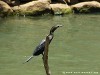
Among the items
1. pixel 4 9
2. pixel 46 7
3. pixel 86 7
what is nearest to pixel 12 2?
pixel 4 9

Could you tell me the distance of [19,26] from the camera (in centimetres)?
1731

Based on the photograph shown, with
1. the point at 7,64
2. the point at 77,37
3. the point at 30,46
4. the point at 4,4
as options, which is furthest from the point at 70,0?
the point at 7,64

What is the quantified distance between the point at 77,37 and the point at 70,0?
7271 mm

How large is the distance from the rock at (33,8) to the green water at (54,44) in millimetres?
722

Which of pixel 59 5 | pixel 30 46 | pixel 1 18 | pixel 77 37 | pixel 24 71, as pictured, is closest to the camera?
pixel 24 71

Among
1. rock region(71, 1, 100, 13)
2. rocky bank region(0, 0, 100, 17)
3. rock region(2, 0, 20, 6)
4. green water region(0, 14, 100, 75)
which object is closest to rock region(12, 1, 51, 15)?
rocky bank region(0, 0, 100, 17)

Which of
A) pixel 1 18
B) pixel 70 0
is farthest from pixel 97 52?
pixel 70 0

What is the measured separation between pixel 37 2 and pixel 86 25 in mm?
3756

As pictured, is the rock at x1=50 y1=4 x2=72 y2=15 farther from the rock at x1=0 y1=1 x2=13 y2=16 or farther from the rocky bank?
the rock at x1=0 y1=1 x2=13 y2=16

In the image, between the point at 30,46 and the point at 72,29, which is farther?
the point at 72,29

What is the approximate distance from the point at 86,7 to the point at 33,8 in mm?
2800

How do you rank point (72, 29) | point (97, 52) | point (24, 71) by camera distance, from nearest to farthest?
point (24, 71)
point (97, 52)
point (72, 29)

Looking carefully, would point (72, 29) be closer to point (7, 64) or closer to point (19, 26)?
point (19, 26)

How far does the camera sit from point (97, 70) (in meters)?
10.6
